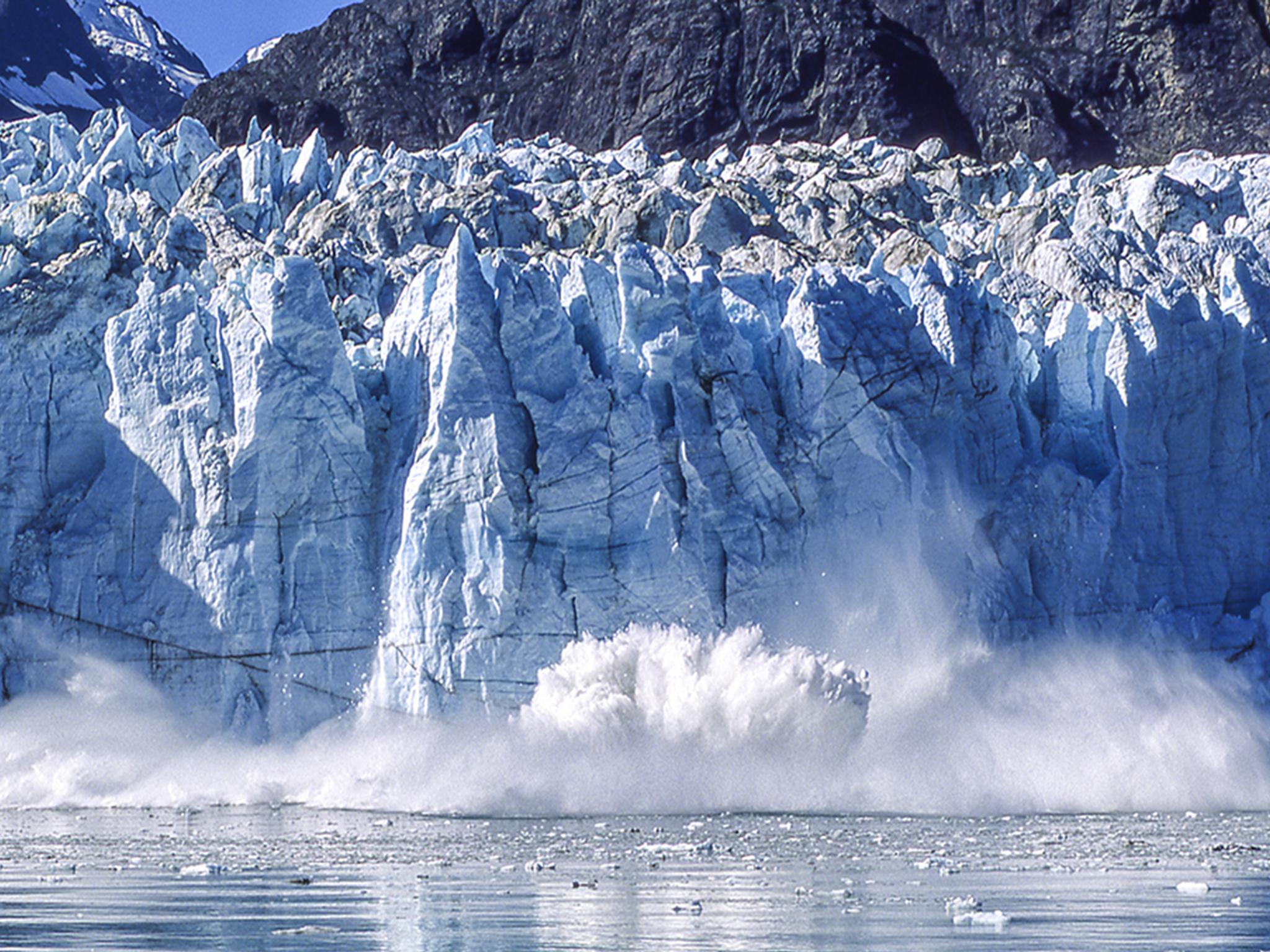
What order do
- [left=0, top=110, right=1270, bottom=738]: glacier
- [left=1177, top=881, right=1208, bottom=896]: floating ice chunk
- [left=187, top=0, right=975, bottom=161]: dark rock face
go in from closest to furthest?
[left=1177, top=881, right=1208, bottom=896]: floating ice chunk
[left=0, top=110, right=1270, bottom=738]: glacier
[left=187, top=0, right=975, bottom=161]: dark rock face

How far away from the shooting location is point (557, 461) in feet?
77.3

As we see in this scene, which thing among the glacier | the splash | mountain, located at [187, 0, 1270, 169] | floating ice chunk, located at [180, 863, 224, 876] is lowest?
floating ice chunk, located at [180, 863, 224, 876]

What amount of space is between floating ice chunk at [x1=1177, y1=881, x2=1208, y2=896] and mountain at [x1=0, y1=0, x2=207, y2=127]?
62041 mm

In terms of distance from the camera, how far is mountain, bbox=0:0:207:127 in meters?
75.1

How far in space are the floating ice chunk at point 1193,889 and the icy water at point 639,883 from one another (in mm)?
60

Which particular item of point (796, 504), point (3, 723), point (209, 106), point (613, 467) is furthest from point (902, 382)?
point (209, 106)

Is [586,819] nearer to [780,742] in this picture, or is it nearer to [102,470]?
[780,742]

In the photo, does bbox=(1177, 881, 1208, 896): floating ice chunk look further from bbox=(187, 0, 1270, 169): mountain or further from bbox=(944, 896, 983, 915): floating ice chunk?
bbox=(187, 0, 1270, 169): mountain

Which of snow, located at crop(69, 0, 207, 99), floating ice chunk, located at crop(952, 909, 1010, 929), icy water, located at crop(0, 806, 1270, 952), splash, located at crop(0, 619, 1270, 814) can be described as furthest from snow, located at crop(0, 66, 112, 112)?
floating ice chunk, located at crop(952, 909, 1010, 929)

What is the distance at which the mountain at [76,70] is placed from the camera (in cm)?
7506

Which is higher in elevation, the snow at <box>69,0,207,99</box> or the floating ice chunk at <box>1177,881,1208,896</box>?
the snow at <box>69,0,207,99</box>

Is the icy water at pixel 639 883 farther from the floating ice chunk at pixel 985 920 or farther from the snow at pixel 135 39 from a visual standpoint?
the snow at pixel 135 39

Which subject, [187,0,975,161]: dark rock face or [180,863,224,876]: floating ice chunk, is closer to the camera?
[180,863,224,876]: floating ice chunk

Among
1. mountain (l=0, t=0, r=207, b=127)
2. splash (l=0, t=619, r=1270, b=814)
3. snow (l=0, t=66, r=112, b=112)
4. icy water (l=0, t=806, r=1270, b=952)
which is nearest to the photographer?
icy water (l=0, t=806, r=1270, b=952)
